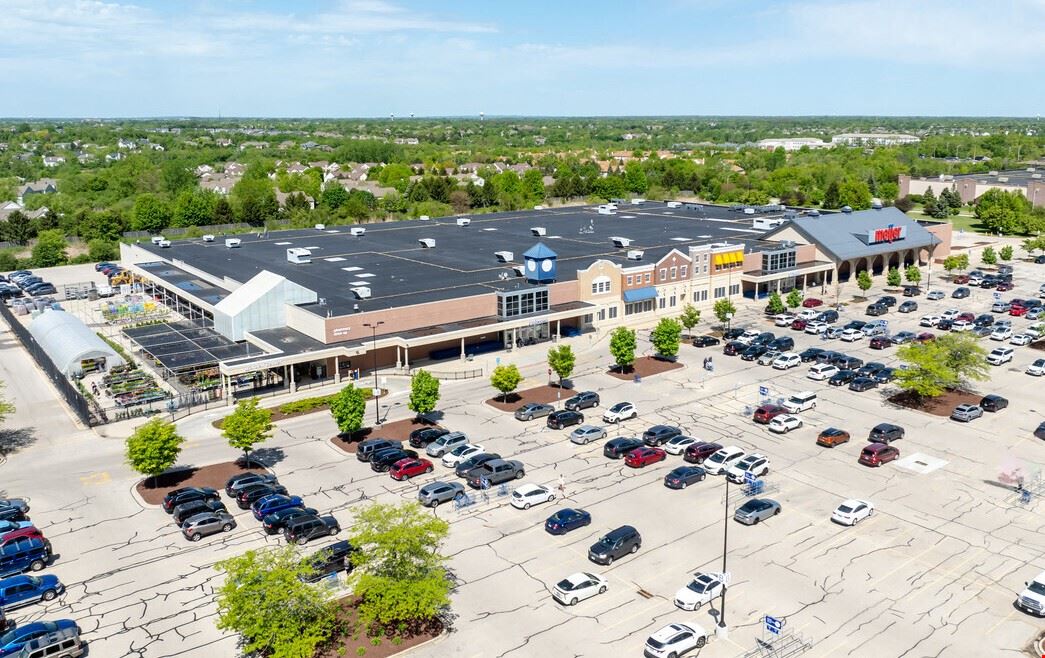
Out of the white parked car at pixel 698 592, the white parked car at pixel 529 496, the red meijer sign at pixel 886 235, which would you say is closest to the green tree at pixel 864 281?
the red meijer sign at pixel 886 235

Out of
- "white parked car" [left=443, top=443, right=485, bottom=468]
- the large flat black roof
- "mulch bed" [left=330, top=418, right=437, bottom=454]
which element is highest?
the large flat black roof

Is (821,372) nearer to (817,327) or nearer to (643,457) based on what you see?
(817,327)

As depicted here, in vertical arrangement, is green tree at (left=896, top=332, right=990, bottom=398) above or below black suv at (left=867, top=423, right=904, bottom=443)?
above

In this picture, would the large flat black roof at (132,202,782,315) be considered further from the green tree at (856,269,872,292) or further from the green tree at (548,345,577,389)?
the green tree at (548,345,577,389)

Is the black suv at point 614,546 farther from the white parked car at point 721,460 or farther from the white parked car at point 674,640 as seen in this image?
the white parked car at point 721,460

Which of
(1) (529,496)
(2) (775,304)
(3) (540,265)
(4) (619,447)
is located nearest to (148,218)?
(3) (540,265)

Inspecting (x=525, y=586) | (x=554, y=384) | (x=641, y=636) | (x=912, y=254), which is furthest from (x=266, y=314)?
(x=912, y=254)

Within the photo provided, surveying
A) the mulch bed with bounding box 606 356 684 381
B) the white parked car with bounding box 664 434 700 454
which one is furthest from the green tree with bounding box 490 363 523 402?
the white parked car with bounding box 664 434 700 454
